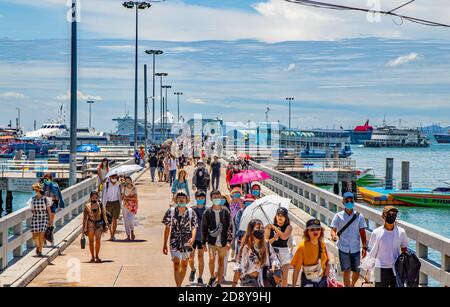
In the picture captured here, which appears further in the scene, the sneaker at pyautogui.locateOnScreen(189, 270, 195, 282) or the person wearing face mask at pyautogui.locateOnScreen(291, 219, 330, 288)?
the sneaker at pyautogui.locateOnScreen(189, 270, 195, 282)

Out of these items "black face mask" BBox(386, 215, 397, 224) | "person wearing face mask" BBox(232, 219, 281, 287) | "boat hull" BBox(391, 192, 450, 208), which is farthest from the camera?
"boat hull" BBox(391, 192, 450, 208)

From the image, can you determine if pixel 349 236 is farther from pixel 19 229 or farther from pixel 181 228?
pixel 19 229

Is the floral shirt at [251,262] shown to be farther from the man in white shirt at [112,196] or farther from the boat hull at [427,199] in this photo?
the boat hull at [427,199]

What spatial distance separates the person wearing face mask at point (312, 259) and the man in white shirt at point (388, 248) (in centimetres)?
103

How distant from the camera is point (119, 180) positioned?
805 inches

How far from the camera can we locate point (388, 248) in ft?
35.4

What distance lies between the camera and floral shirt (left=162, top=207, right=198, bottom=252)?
1229 centimetres

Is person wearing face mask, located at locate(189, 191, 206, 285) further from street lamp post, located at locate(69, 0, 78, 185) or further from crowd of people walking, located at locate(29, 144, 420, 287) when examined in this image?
street lamp post, located at locate(69, 0, 78, 185)

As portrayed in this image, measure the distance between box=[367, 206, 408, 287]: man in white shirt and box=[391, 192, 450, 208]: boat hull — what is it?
46430 millimetres

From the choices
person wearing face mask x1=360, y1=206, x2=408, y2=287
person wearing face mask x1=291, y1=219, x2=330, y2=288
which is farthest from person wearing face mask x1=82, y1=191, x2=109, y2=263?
person wearing face mask x1=360, y1=206, x2=408, y2=287
